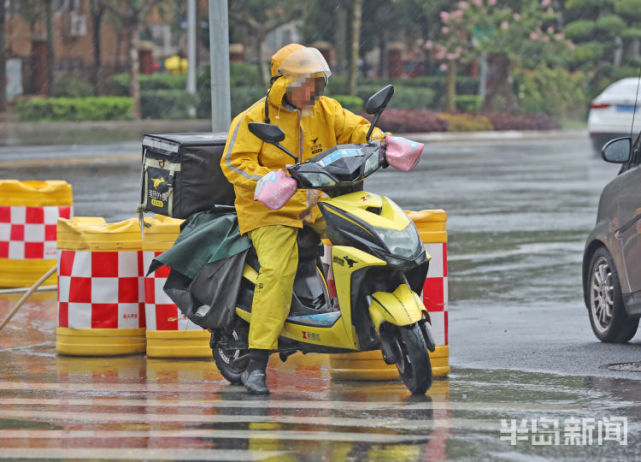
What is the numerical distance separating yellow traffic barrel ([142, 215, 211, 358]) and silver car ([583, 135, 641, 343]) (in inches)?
102

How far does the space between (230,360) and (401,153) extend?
1.54m

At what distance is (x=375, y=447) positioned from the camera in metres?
5.34

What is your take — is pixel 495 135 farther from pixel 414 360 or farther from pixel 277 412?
pixel 277 412

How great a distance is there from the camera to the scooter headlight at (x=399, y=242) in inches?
243

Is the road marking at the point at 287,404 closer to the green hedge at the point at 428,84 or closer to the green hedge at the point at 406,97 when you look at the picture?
the green hedge at the point at 406,97

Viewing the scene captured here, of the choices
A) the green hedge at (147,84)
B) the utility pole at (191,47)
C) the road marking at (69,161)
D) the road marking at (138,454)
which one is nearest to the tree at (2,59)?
the green hedge at (147,84)

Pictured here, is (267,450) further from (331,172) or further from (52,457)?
(331,172)

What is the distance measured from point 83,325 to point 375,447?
3280mm

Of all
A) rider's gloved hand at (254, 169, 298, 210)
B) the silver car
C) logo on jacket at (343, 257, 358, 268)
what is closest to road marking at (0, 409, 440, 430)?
logo on jacket at (343, 257, 358, 268)

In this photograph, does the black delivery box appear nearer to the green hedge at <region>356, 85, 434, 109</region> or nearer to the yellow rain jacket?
the yellow rain jacket

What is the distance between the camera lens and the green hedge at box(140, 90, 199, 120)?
1775 inches

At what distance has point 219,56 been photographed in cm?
871

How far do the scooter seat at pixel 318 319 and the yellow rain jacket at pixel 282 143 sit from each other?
18.4 inches

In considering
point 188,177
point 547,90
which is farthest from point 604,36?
point 188,177
